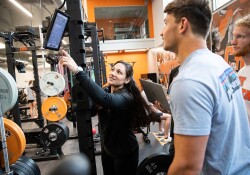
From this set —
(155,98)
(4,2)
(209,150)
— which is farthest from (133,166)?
(4,2)

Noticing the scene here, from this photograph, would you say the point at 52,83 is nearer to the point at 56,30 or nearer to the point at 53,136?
the point at 53,136

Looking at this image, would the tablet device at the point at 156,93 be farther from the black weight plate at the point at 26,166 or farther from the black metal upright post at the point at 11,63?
the black metal upright post at the point at 11,63

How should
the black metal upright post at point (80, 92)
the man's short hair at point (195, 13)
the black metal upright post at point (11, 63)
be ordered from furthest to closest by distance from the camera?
the black metal upright post at point (11, 63) → the black metal upright post at point (80, 92) → the man's short hair at point (195, 13)

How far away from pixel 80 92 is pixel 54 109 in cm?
350

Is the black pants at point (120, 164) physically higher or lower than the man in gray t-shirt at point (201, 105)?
lower

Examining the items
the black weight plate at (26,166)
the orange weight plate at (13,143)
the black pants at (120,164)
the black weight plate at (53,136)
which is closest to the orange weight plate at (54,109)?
the black weight plate at (53,136)

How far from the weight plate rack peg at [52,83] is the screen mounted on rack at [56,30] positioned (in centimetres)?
348

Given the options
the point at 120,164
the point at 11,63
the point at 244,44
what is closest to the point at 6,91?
the point at 120,164

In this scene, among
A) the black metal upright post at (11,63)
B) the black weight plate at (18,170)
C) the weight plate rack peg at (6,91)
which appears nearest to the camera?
the weight plate rack peg at (6,91)

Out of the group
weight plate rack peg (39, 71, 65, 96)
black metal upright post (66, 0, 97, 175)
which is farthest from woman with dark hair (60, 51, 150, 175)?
weight plate rack peg (39, 71, 65, 96)

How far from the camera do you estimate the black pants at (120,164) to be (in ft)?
5.99

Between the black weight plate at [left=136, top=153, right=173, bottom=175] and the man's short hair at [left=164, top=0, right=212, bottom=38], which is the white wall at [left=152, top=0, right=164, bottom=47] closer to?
the black weight plate at [left=136, top=153, right=173, bottom=175]

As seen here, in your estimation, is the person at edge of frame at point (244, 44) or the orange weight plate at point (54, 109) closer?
the person at edge of frame at point (244, 44)

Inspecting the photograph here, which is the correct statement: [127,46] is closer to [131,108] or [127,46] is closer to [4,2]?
[4,2]
